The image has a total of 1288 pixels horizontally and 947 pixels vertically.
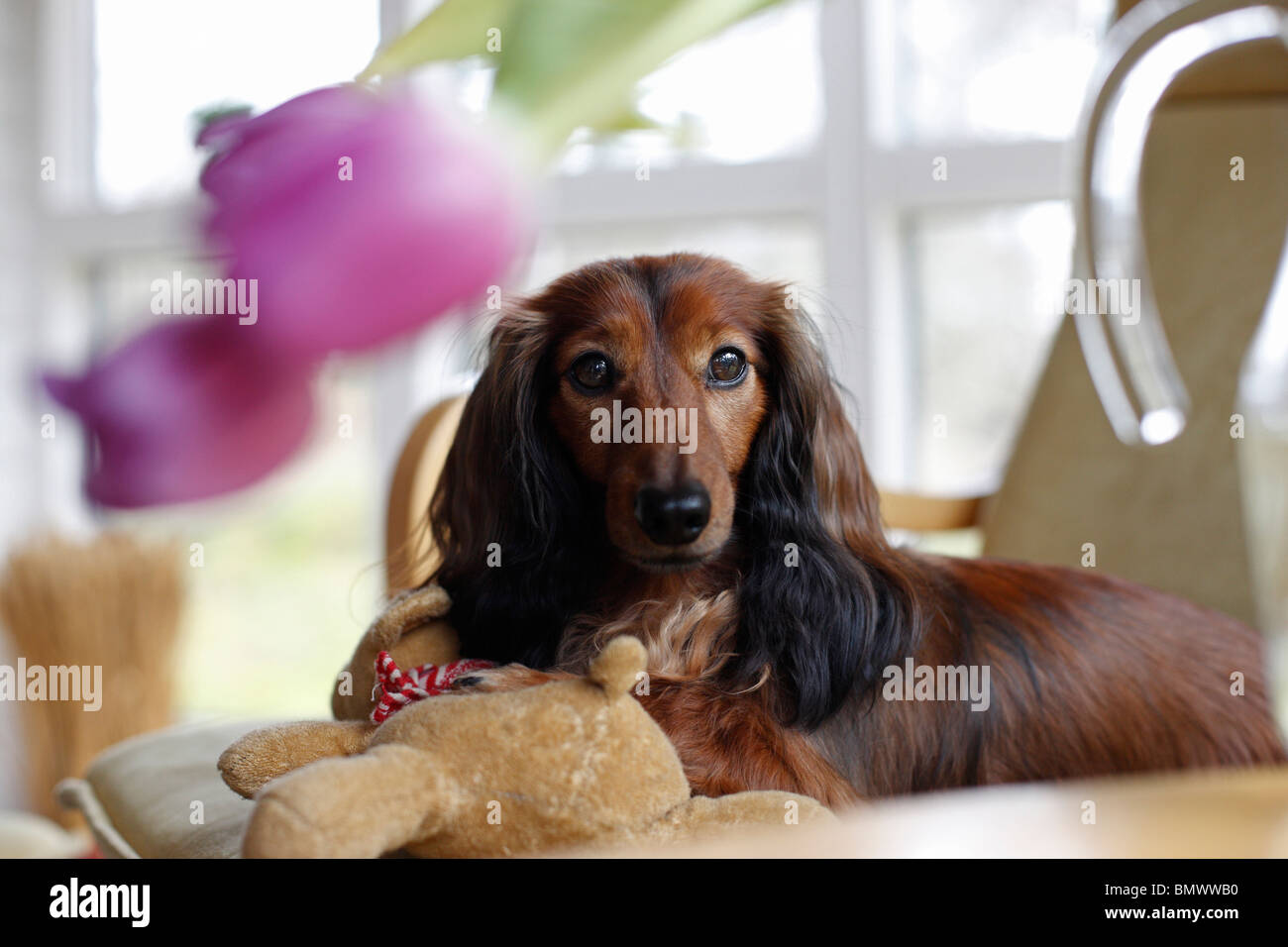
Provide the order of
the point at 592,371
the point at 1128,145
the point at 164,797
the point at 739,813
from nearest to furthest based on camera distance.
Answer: the point at 1128,145 → the point at 739,813 → the point at 592,371 → the point at 164,797

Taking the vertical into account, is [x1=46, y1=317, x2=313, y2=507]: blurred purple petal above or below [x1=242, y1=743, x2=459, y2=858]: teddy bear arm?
above

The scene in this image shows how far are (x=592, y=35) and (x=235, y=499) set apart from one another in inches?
2.0

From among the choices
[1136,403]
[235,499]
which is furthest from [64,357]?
[1136,403]

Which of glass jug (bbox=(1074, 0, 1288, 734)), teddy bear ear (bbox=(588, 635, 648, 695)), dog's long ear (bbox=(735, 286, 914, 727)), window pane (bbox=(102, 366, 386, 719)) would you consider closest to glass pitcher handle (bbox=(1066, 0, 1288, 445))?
glass jug (bbox=(1074, 0, 1288, 734))

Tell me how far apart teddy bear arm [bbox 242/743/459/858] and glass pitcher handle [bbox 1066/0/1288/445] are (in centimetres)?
39

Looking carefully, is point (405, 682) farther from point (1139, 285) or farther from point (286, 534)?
point (286, 534)

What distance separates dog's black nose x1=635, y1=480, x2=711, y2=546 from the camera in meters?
0.73

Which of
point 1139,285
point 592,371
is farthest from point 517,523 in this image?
point 1139,285

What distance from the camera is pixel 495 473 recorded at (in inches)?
35.4

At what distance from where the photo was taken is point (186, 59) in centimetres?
17

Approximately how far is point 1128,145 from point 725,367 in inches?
20.3

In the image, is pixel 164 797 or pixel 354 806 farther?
pixel 164 797

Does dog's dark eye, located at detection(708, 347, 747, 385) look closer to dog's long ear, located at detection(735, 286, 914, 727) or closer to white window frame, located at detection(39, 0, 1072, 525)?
dog's long ear, located at detection(735, 286, 914, 727)

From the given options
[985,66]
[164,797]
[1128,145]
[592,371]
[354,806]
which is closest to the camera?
[1128,145]
